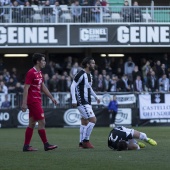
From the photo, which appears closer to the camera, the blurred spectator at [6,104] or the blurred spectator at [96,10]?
the blurred spectator at [6,104]

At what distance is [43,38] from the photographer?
115 ft

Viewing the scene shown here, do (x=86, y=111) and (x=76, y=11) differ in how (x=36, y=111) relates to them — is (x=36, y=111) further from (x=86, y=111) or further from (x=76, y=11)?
(x=76, y=11)

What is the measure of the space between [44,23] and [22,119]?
595 centimetres

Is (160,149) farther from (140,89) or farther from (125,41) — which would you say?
(125,41)

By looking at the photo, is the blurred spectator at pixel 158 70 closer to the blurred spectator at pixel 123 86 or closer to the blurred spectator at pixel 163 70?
the blurred spectator at pixel 163 70

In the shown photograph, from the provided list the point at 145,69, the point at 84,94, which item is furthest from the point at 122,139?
the point at 145,69

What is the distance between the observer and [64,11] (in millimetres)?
34906

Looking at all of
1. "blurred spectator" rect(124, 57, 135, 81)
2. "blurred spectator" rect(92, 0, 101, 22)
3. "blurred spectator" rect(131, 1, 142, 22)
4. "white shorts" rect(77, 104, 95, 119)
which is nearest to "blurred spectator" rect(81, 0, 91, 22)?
"blurred spectator" rect(92, 0, 101, 22)

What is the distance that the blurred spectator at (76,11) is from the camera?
3438cm

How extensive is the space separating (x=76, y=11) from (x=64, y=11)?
66 centimetres

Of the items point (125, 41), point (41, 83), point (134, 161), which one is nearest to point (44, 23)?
point (125, 41)

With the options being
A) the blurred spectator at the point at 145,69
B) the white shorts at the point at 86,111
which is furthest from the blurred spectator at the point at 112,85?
the white shorts at the point at 86,111

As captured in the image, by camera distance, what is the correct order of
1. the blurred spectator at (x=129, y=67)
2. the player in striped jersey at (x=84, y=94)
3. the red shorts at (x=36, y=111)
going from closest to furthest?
1. the red shorts at (x=36, y=111)
2. the player in striped jersey at (x=84, y=94)
3. the blurred spectator at (x=129, y=67)

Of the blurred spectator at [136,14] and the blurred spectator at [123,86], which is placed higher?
the blurred spectator at [136,14]
